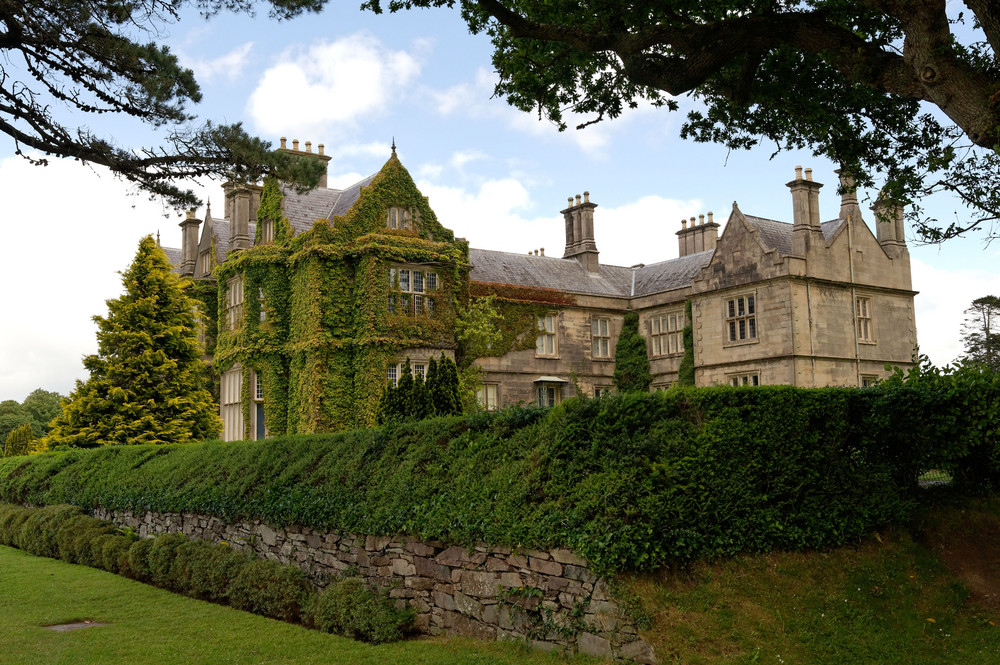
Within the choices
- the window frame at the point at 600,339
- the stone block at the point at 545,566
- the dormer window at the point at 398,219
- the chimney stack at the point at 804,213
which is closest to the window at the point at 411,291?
the dormer window at the point at 398,219

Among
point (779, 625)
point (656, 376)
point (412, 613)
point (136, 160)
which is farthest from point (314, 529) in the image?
point (656, 376)

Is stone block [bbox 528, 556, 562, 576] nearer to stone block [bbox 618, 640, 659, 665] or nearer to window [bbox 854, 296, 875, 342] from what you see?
stone block [bbox 618, 640, 659, 665]

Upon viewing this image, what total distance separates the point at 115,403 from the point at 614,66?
74.9 ft

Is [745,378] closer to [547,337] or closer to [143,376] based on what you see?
[547,337]

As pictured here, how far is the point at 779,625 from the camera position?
31.2 feet

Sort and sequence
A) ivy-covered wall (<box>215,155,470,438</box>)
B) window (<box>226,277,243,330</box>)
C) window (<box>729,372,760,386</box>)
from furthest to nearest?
window (<box>226,277,243,330</box>), window (<box>729,372,760,386</box>), ivy-covered wall (<box>215,155,470,438</box>)

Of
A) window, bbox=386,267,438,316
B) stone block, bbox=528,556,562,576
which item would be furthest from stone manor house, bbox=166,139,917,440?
stone block, bbox=528,556,562,576

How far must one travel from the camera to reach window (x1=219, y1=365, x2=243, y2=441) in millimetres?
31969

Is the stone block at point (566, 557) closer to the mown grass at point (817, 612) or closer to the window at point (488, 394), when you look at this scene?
the mown grass at point (817, 612)

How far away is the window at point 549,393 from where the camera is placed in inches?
1348

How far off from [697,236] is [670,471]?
32006 mm

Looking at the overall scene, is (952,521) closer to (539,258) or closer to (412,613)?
(412,613)

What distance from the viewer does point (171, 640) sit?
39.4ft

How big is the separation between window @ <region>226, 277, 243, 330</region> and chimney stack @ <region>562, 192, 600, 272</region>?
14608 mm
